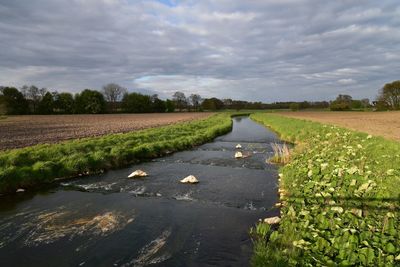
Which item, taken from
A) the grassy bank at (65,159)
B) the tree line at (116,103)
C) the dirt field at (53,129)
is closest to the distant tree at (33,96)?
the tree line at (116,103)

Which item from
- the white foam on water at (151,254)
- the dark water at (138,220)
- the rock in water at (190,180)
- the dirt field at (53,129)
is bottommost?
the white foam on water at (151,254)

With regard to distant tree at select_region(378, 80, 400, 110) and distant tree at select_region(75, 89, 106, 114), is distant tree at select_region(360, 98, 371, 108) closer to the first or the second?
distant tree at select_region(378, 80, 400, 110)

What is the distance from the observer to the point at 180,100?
516 ft

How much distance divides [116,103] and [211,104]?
47719mm

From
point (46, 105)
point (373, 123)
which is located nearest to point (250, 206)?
point (373, 123)

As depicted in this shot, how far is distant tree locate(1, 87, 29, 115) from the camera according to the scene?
87850 mm

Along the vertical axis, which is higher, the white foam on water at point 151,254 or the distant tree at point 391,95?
the distant tree at point 391,95

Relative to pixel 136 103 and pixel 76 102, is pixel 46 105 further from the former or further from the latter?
pixel 136 103

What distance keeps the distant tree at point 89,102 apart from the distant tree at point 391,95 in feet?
335

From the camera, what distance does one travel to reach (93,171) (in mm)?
16656

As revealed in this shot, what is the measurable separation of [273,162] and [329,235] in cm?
1207

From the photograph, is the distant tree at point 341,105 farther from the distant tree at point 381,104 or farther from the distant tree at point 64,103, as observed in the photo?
the distant tree at point 64,103

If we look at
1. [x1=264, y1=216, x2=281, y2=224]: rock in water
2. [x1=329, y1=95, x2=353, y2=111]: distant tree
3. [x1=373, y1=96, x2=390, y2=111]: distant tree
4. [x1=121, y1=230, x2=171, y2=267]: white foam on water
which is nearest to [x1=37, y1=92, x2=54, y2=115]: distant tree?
[x1=121, y1=230, x2=171, y2=267]: white foam on water

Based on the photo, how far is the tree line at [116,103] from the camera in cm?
9190
